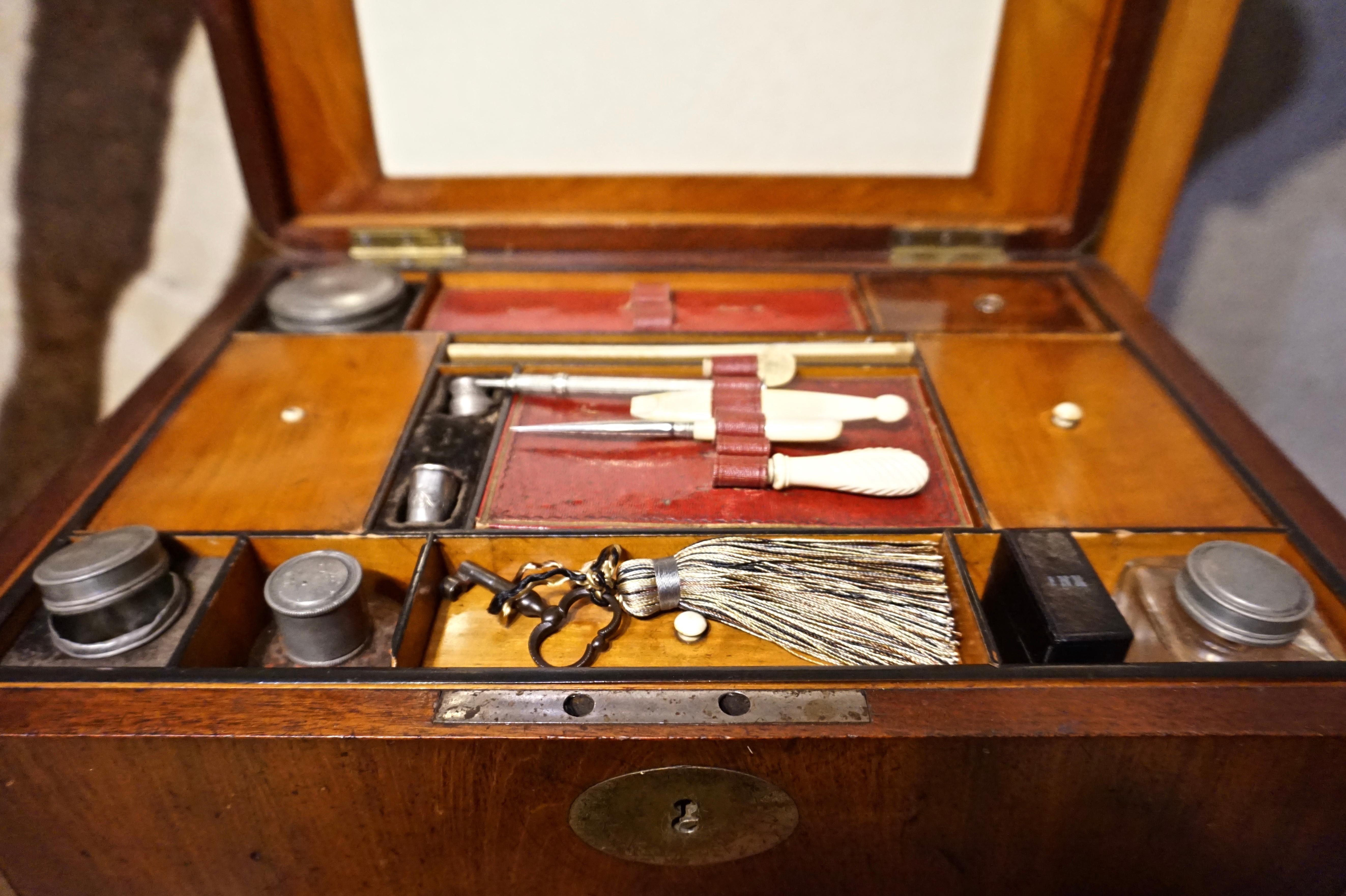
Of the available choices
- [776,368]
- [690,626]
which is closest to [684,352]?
[776,368]

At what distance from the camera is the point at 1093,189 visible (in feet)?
4.56

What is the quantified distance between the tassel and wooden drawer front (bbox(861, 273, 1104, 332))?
0.49m

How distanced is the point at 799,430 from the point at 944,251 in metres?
0.61

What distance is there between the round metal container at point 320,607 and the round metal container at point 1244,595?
883mm

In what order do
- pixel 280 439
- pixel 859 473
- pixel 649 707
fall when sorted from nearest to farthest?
1. pixel 649 707
2. pixel 859 473
3. pixel 280 439

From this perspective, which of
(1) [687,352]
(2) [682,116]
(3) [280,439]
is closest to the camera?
(3) [280,439]

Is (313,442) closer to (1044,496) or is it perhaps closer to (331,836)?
(331,836)

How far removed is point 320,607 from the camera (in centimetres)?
84

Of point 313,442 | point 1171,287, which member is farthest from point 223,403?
point 1171,287

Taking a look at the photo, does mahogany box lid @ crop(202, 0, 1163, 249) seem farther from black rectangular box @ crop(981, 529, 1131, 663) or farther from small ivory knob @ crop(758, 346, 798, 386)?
black rectangular box @ crop(981, 529, 1131, 663)

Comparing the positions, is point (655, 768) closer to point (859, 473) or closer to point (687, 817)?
point (687, 817)

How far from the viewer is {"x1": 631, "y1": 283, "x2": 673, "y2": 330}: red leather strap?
137 cm

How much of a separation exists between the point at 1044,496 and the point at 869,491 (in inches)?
8.5

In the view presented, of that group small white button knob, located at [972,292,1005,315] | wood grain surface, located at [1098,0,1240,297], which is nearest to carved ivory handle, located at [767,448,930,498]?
small white button knob, located at [972,292,1005,315]
